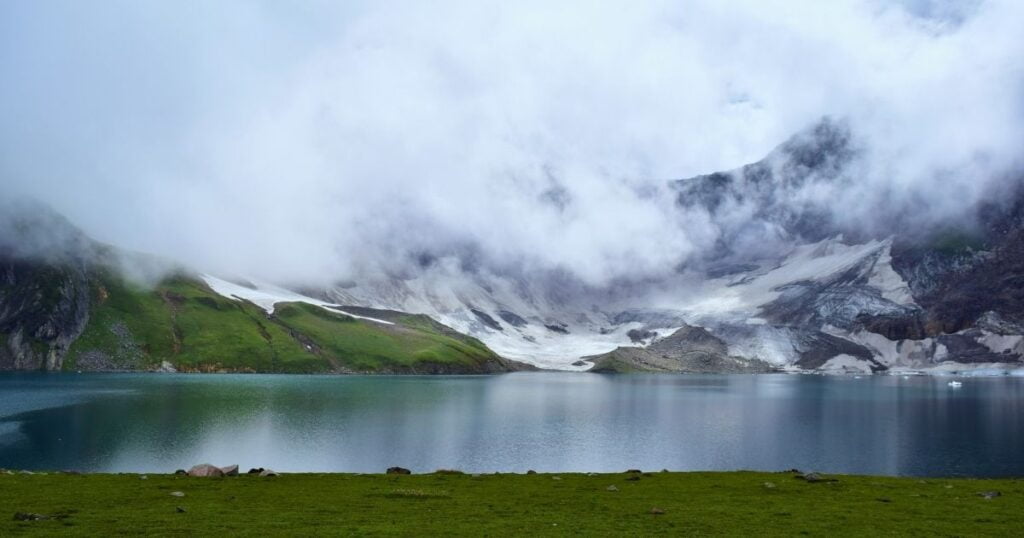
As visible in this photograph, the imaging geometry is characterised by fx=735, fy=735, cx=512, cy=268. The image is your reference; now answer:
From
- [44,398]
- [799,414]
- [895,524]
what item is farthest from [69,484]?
[799,414]

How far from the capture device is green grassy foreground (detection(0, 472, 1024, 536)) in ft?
91.4

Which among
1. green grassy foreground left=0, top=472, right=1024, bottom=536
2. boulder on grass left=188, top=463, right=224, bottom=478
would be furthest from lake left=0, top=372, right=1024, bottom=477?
green grassy foreground left=0, top=472, right=1024, bottom=536

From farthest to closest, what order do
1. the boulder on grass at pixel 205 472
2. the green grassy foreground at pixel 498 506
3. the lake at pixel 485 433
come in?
the lake at pixel 485 433 < the boulder on grass at pixel 205 472 < the green grassy foreground at pixel 498 506

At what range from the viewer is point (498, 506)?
34.1m

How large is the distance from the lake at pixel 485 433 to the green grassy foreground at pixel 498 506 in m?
22.0

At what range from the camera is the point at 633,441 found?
274 ft

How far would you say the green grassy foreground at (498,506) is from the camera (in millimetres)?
27859

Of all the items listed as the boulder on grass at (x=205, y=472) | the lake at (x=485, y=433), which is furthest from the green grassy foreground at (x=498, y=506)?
the lake at (x=485, y=433)

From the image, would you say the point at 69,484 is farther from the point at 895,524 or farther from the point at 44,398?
the point at 44,398

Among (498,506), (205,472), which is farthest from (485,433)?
(498,506)

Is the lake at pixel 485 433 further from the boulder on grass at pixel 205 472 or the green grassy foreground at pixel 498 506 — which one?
the green grassy foreground at pixel 498 506

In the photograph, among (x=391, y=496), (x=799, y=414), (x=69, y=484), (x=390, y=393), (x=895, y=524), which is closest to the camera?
(x=895, y=524)

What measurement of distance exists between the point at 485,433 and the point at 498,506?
54693 millimetres

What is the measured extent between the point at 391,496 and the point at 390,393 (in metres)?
119
